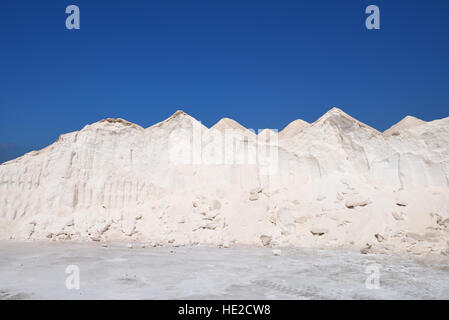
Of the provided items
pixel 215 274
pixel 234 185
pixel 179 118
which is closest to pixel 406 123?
pixel 234 185

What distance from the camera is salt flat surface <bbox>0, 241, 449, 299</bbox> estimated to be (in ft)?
25.8

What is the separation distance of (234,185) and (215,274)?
30.8 feet

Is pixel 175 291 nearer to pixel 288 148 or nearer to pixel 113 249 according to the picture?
pixel 113 249

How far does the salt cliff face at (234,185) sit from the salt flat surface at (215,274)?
8.21 ft

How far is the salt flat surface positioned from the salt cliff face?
2.50 meters

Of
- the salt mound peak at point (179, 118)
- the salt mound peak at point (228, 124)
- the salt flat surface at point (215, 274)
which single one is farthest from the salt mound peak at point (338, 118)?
the salt flat surface at point (215, 274)

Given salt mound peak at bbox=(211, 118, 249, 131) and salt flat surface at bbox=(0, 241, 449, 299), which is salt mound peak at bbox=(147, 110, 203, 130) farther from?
salt flat surface at bbox=(0, 241, 449, 299)

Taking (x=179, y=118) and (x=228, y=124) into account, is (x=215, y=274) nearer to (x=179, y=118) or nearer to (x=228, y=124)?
(x=179, y=118)

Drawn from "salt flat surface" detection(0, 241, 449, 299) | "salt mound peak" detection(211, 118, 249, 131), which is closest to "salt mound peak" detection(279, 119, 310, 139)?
"salt mound peak" detection(211, 118, 249, 131)

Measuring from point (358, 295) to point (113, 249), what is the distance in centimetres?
928

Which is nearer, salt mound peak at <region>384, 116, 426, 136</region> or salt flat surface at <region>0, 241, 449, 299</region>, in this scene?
salt flat surface at <region>0, 241, 449, 299</region>

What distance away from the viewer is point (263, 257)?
40.2 ft

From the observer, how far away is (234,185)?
18.9 meters
